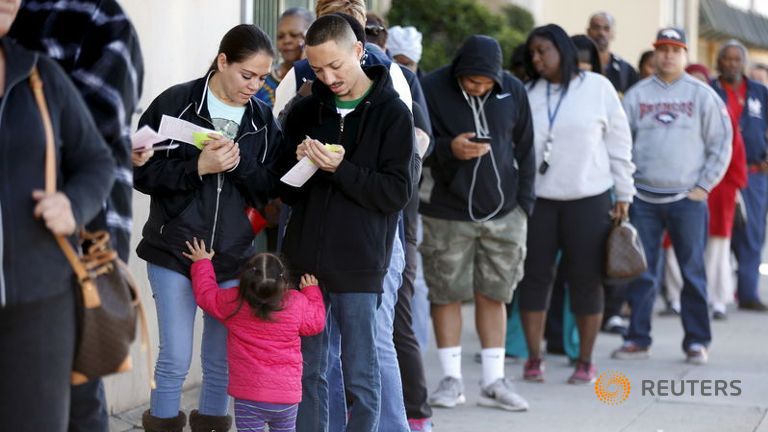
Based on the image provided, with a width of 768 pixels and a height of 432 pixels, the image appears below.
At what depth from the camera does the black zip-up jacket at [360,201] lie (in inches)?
196

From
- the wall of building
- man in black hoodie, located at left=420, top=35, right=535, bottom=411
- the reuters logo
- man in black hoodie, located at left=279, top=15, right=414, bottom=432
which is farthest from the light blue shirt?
the reuters logo

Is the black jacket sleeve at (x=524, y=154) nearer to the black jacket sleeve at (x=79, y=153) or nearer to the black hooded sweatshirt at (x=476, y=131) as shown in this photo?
the black hooded sweatshirt at (x=476, y=131)

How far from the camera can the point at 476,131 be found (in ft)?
23.1

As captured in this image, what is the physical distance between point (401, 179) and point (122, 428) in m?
2.04

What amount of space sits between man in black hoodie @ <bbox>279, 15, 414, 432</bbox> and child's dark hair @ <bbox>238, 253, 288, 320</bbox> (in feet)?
0.44

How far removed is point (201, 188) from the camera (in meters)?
5.21

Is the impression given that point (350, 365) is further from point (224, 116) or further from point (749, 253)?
point (749, 253)

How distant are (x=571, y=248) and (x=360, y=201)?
307 cm

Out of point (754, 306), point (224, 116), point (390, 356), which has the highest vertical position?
point (224, 116)

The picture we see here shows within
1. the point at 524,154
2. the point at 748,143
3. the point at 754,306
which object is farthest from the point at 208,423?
the point at 748,143

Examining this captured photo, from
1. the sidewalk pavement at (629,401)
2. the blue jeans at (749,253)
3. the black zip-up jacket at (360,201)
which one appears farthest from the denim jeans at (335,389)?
the blue jeans at (749,253)

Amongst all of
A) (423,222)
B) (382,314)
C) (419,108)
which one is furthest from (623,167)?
(382,314)

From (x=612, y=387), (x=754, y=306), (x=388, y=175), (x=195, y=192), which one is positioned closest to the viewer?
(x=388, y=175)

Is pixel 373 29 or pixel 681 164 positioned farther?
pixel 681 164
